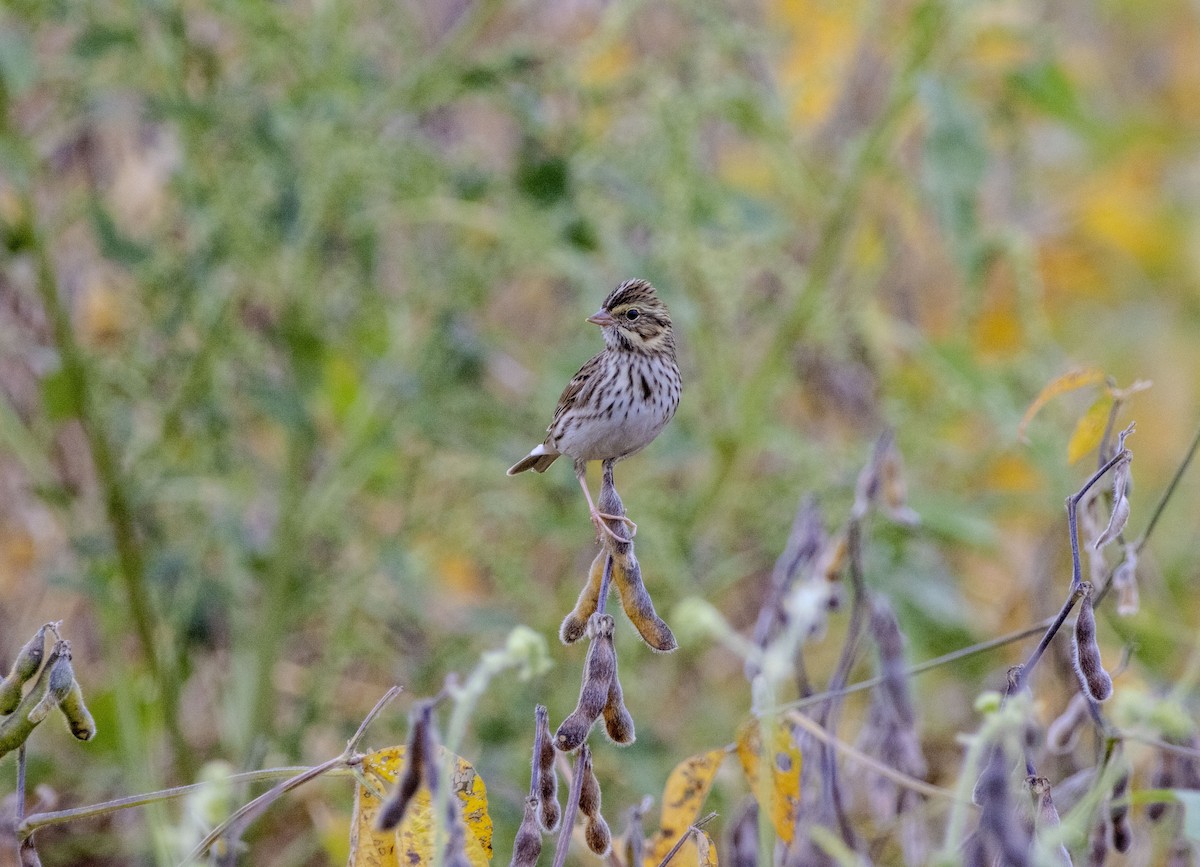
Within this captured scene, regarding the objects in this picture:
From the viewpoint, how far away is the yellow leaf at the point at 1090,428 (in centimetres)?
168

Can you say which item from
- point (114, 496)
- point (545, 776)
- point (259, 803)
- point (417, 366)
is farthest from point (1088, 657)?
point (114, 496)

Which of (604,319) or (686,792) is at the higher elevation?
(604,319)

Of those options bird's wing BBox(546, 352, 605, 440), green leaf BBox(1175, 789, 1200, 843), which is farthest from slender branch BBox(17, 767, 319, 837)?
Result: bird's wing BBox(546, 352, 605, 440)

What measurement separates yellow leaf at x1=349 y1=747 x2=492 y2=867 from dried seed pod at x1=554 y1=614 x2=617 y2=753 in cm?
10

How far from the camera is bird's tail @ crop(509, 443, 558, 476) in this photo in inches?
89.8

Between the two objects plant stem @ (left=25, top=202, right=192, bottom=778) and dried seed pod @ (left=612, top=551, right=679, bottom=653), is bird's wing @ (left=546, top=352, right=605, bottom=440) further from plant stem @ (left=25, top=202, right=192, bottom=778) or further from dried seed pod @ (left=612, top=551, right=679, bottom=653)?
plant stem @ (left=25, top=202, right=192, bottom=778)

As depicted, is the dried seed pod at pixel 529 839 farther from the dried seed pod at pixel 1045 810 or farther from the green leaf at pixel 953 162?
the green leaf at pixel 953 162

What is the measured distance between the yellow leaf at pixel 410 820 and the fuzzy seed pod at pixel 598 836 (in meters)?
0.10

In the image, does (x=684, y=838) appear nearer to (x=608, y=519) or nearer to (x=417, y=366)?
(x=608, y=519)

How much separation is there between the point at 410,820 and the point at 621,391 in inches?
35.3

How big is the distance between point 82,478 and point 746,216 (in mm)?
2060

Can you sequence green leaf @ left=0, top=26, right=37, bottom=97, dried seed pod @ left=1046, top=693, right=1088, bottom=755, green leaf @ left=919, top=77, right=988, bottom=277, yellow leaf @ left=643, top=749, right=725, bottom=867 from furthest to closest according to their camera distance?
green leaf @ left=919, top=77, right=988, bottom=277, green leaf @ left=0, top=26, right=37, bottom=97, dried seed pod @ left=1046, top=693, right=1088, bottom=755, yellow leaf @ left=643, top=749, right=725, bottom=867

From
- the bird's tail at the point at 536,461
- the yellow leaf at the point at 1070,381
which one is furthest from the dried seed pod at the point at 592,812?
the bird's tail at the point at 536,461

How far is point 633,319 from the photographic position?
2.34m
